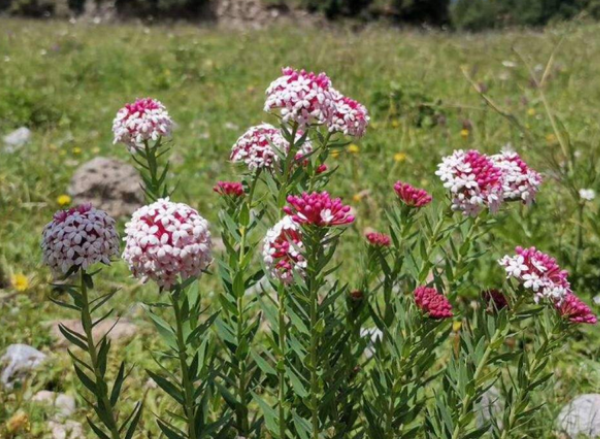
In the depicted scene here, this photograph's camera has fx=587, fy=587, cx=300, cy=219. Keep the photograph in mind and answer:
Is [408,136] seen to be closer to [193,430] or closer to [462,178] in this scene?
[462,178]

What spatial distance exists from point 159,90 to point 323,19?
17332 mm

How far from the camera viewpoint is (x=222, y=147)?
596cm

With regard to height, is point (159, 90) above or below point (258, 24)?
above

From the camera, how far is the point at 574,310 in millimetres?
1567

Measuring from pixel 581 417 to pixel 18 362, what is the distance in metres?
2.47

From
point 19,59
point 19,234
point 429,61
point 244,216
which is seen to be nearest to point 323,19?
point 429,61

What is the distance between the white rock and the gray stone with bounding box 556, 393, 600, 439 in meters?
4.85

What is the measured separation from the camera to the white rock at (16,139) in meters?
5.38

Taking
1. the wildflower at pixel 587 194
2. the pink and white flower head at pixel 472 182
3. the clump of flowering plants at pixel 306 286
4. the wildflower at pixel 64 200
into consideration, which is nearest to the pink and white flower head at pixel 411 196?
the clump of flowering plants at pixel 306 286

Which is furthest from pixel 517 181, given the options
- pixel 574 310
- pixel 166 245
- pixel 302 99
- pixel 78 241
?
pixel 78 241

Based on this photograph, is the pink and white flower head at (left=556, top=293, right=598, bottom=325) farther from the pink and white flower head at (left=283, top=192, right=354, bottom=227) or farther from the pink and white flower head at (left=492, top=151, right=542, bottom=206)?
the pink and white flower head at (left=283, top=192, right=354, bottom=227)

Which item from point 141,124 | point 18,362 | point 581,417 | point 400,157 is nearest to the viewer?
point 141,124

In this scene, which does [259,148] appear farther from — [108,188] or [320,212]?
[108,188]

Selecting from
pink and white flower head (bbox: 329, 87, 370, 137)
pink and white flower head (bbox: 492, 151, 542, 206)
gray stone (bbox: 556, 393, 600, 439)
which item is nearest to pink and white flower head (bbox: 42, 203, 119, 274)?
pink and white flower head (bbox: 329, 87, 370, 137)
